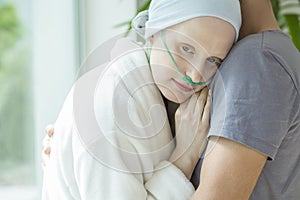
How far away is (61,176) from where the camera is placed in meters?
1.15

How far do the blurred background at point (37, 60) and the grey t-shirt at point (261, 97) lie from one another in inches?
29.4

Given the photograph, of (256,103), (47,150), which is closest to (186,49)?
(256,103)

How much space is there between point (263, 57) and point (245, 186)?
240 millimetres

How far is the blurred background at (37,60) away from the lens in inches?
73.4

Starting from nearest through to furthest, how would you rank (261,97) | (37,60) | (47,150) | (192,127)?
(261,97) → (192,127) → (47,150) → (37,60)

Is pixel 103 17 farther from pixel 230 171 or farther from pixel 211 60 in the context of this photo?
pixel 230 171

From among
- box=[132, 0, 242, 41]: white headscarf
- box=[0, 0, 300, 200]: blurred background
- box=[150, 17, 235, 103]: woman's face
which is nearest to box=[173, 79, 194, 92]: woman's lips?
box=[150, 17, 235, 103]: woman's face

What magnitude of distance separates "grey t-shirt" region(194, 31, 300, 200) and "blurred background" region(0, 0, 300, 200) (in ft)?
2.45

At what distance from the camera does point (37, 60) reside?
6.66 feet

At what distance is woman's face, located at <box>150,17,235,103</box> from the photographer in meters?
1.06

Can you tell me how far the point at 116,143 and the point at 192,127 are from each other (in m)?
0.18

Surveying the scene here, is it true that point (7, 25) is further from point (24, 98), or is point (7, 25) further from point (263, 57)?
point (263, 57)

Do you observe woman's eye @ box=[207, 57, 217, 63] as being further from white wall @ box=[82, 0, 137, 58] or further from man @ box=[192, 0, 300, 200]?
white wall @ box=[82, 0, 137, 58]

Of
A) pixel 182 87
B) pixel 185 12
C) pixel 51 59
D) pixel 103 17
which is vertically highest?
pixel 185 12
